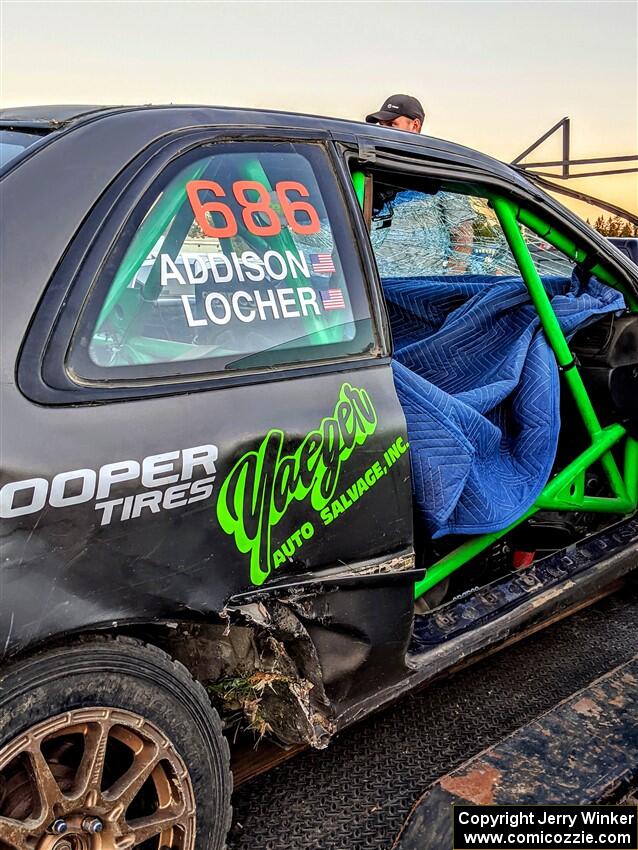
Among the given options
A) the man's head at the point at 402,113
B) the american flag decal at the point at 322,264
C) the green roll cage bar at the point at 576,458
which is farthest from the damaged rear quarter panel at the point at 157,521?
the man's head at the point at 402,113

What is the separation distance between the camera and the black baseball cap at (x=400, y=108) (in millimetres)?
4488

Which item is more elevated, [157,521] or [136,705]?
[157,521]

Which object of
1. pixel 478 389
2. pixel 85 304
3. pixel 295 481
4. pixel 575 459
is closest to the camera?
pixel 85 304

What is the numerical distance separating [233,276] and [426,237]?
2.27m

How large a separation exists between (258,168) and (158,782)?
1.43m

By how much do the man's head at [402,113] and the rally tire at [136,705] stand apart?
3514 millimetres

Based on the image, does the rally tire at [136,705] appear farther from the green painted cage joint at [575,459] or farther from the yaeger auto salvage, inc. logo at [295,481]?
the green painted cage joint at [575,459]

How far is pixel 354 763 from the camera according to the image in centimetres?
253

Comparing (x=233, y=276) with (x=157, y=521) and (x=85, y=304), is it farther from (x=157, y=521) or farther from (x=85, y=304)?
(x=157, y=521)

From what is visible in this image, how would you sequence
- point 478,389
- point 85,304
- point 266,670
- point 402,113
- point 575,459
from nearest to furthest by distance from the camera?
point 85,304 < point 266,670 < point 478,389 < point 575,459 < point 402,113

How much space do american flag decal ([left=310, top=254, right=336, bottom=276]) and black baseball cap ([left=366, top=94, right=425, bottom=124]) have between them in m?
2.64

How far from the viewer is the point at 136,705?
1.65 m

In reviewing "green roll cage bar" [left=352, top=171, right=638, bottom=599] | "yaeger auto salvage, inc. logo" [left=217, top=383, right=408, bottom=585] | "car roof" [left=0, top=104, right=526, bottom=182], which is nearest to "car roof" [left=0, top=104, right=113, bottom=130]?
"car roof" [left=0, top=104, right=526, bottom=182]

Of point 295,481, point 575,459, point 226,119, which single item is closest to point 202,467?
point 295,481
